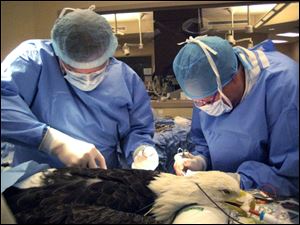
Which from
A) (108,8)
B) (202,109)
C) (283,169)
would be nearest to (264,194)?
(283,169)

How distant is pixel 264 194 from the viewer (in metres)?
0.74

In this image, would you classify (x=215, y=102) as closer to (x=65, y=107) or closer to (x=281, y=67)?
(x=281, y=67)

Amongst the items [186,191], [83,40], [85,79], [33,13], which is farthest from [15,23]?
[186,191]

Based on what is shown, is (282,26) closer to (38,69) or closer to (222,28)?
(222,28)

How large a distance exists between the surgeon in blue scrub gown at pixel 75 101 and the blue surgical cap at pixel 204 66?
0.19 metres

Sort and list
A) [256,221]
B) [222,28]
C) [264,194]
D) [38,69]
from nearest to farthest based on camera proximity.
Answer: [256,221] < [264,194] < [38,69] < [222,28]

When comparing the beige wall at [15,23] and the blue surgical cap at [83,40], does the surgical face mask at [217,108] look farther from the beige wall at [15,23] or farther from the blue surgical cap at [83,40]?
the beige wall at [15,23]

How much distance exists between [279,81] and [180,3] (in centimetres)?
30

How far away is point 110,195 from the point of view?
72cm

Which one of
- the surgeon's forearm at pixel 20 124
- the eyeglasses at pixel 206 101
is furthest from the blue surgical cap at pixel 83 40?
the eyeglasses at pixel 206 101

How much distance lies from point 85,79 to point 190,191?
460mm

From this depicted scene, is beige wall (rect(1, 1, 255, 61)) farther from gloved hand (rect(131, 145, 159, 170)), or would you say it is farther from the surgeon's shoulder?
gloved hand (rect(131, 145, 159, 170))

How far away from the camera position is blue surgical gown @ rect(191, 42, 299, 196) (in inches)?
25.5

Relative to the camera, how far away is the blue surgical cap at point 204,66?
96cm
